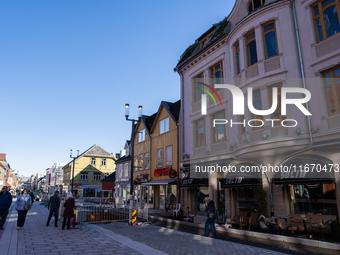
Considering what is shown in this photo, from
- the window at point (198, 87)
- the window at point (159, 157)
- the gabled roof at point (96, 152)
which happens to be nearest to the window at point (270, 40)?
the window at point (198, 87)

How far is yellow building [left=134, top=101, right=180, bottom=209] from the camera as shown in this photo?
79.0 feet

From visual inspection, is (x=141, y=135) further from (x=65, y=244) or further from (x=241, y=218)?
(x=65, y=244)

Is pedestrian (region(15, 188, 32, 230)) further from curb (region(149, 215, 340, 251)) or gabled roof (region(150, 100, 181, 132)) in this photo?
gabled roof (region(150, 100, 181, 132))

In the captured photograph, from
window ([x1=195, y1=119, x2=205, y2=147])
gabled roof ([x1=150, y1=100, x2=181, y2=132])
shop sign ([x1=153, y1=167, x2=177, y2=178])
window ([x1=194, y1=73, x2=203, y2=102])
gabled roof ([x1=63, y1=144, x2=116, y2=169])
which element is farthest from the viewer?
gabled roof ([x1=63, y1=144, x2=116, y2=169])

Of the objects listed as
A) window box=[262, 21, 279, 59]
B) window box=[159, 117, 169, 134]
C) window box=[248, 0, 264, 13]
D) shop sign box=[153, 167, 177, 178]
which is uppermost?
window box=[248, 0, 264, 13]

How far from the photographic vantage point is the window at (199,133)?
788 inches

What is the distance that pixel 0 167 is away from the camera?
86.4 m

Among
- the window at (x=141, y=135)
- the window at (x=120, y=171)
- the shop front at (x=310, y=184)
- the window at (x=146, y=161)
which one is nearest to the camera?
the shop front at (x=310, y=184)

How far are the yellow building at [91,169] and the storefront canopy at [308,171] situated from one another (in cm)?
5159

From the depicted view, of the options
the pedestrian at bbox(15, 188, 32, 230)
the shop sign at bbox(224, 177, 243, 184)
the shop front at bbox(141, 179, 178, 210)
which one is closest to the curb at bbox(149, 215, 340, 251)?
the shop sign at bbox(224, 177, 243, 184)

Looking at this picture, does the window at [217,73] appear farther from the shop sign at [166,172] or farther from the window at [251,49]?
the shop sign at [166,172]

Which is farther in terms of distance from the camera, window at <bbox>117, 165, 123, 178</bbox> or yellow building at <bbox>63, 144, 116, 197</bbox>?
yellow building at <bbox>63, 144, 116, 197</bbox>

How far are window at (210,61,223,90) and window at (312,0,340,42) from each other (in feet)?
22.5

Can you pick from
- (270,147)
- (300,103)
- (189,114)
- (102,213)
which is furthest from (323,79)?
(102,213)
